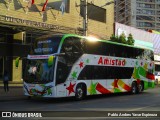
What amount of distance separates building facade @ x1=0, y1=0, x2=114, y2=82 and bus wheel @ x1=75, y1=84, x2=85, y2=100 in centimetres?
1112

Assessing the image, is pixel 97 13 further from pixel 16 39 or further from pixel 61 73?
pixel 61 73

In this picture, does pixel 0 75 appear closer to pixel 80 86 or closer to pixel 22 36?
pixel 22 36

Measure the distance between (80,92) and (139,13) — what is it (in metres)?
120

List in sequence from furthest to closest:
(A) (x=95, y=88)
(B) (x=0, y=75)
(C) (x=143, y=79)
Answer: (B) (x=0, y=75), (C) (x=143, y=79), (A) (x=95, y=88)

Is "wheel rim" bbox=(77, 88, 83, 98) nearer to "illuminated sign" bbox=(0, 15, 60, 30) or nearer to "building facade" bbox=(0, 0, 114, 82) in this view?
"building facade" bbox=(0, 0, 114, 82)

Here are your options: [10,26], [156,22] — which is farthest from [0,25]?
[156,22]

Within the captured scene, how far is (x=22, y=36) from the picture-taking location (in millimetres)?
33562

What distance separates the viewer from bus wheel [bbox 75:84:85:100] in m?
20.1

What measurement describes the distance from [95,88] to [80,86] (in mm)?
1649

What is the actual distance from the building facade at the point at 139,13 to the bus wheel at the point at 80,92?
112 m

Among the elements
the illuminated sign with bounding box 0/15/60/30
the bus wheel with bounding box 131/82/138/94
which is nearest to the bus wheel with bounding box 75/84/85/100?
the bus wheel with bounding box 131/82/138/94

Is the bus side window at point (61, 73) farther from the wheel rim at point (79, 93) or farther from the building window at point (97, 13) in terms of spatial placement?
the building window at point (97, 13)

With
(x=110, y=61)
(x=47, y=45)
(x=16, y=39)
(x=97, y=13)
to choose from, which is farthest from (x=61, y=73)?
(x=97, y=13)

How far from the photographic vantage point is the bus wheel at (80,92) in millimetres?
20062
